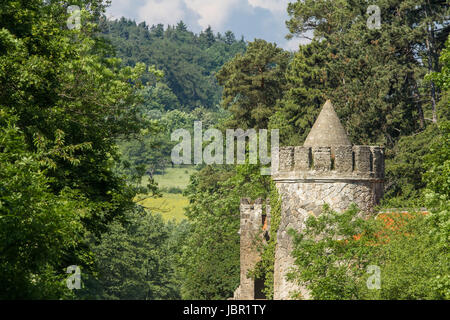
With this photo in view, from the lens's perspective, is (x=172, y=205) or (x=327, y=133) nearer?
(x=327, y=133)

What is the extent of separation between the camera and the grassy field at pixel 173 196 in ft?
335

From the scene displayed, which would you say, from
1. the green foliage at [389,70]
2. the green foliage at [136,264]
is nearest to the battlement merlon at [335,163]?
the green foliage at [389,70]

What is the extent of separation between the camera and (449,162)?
59.1 feet

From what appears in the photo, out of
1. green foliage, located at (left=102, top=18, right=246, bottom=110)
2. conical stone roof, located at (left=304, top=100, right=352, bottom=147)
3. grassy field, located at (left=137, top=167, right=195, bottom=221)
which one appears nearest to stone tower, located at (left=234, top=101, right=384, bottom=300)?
conical stone roof, located at (left=304, top=100, right=352, bottom=147)

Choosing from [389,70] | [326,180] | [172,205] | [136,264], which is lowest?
[136,264]

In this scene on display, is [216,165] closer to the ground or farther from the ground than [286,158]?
farther from the ground

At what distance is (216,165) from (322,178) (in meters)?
48.2

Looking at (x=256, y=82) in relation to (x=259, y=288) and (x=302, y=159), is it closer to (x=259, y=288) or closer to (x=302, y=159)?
(x=259, y=288)

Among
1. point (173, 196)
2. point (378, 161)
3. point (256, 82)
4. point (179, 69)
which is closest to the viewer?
point (378, 161)

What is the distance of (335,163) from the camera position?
23656 mm

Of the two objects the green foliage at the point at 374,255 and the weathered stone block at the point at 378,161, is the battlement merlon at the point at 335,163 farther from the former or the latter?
the green foliage at the point at 374,255

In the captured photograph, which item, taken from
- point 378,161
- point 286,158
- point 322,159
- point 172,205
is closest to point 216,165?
point 172,205

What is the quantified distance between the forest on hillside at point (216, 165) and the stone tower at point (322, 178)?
919 mm

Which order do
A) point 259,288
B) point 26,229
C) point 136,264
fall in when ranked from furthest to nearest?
1. point 136,264
2. point 259,288
3. point 26,229
